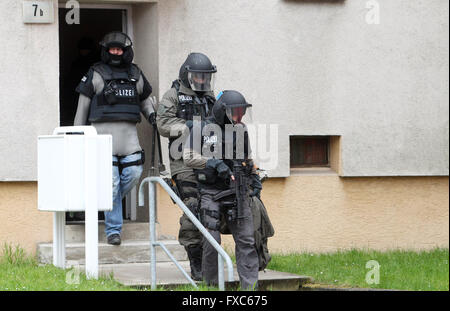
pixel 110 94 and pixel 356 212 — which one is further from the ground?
pixel 110 94

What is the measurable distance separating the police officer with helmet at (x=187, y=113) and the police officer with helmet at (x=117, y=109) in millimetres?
709

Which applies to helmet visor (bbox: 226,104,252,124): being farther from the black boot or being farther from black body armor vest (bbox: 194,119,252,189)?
the black boot

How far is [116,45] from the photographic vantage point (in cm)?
995

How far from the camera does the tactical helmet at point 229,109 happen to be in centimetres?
835

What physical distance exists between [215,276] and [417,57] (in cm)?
441

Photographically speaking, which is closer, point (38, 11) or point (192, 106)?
point (192, 106)

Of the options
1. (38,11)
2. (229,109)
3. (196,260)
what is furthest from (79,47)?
(229,109)

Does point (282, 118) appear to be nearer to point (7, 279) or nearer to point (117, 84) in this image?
point (117, 84)

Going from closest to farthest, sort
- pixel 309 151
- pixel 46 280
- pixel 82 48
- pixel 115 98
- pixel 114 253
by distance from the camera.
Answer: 1. pixel 46 280
2. pixel 114 253
3. pixel 115 98
4. pixel 309 151
5. pixel 82 48

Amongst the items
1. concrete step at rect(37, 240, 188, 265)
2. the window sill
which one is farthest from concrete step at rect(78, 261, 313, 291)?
the window sill

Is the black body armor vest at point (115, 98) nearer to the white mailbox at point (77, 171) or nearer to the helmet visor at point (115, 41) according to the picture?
the helmet visor at point (115, 41)

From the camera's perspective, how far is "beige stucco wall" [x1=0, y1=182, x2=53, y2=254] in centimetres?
1001

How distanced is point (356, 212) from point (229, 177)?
11.1 ft

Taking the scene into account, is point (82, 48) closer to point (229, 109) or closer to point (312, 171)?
point (312, 171)
